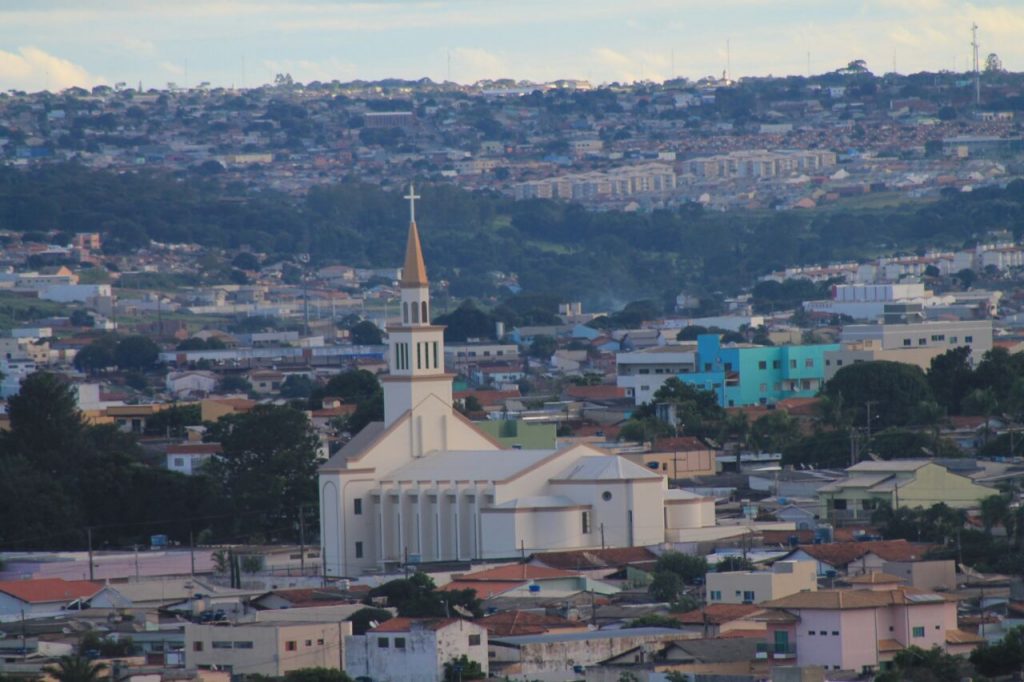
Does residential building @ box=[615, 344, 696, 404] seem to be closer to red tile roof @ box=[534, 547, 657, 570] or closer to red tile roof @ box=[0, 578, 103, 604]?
red tile roof @ box=[534, 547, 657, 570]

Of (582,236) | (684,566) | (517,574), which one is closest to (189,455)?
(517,574)

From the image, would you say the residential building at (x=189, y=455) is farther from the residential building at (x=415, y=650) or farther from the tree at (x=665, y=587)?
the residential building at (x=415, y=650)

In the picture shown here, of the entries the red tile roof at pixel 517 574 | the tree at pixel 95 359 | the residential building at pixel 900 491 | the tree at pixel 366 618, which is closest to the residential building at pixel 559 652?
the tree at pixel 366 618

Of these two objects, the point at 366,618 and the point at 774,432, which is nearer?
the point at 366,618

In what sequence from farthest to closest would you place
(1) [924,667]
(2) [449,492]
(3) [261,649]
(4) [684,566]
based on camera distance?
(2) [449,492], (4) [684,566], (3) [261,649], (1) [924,667]

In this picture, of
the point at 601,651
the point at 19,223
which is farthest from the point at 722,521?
the point at 19,223

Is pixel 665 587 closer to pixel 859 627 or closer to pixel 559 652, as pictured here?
pixel 559 652

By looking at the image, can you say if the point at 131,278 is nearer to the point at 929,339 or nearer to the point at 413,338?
the point at 929,339
